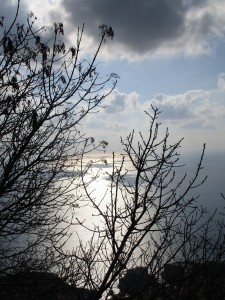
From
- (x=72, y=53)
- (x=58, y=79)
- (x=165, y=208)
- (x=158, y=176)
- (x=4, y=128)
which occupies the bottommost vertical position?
(x=165, y=208)

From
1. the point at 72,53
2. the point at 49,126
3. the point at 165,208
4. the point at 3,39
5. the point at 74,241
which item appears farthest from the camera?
the point at 74,241

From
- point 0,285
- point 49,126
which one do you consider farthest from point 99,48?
point 0,285

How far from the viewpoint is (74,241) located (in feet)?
435

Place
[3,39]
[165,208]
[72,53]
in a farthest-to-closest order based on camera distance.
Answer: [72,53] < [3,39] < [165,208]

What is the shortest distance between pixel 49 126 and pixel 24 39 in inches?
81.6

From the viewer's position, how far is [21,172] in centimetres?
693

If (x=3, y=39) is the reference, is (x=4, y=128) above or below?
below

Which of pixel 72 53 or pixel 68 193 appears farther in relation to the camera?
pixel 68 193

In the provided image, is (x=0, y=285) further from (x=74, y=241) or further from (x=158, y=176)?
(x=74, y=241)

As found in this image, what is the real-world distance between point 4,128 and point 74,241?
132 m

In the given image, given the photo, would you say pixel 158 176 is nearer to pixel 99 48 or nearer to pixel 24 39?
pixel 99 48

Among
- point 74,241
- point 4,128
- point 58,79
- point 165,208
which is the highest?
point 74,241

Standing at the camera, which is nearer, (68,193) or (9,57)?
(9,57)

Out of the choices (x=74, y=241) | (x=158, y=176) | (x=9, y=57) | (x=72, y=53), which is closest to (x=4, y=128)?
(x=9, y=57)
